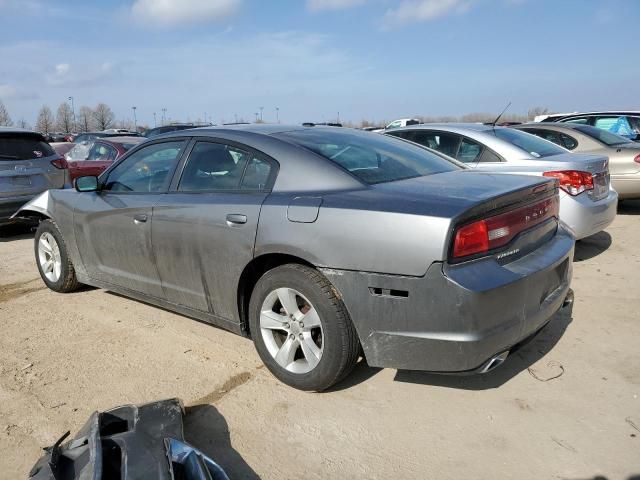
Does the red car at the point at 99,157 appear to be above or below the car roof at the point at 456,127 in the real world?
below

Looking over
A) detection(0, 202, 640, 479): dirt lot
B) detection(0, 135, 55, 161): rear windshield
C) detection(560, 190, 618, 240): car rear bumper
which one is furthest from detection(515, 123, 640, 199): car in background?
detection(0, 135, 55, 161): rear windshield

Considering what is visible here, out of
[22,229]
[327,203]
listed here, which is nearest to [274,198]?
[327,203]

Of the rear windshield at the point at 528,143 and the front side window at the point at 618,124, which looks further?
the front side window at the point at 618,124

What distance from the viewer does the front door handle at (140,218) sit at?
12.5 feet

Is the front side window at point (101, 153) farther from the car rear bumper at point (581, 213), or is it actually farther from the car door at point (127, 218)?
the car rear bumper at point (581, 213)

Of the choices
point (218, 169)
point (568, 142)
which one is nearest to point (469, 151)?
point (568, 142)

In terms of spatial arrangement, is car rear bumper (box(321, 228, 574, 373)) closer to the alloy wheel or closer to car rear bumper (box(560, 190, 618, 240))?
the alloy wheel

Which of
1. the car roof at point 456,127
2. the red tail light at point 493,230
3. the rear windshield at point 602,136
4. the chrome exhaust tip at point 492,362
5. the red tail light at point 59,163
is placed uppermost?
the car roof at point 456,127

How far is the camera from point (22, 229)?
342 inches

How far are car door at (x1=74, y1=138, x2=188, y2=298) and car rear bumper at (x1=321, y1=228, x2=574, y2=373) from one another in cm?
169

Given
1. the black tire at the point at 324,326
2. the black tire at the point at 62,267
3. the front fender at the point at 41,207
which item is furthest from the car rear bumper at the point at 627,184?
the front fender at the point at 41,207

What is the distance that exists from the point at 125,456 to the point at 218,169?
76.3 inches

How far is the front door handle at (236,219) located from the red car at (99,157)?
780 cm

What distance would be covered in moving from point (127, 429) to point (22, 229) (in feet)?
24.7
